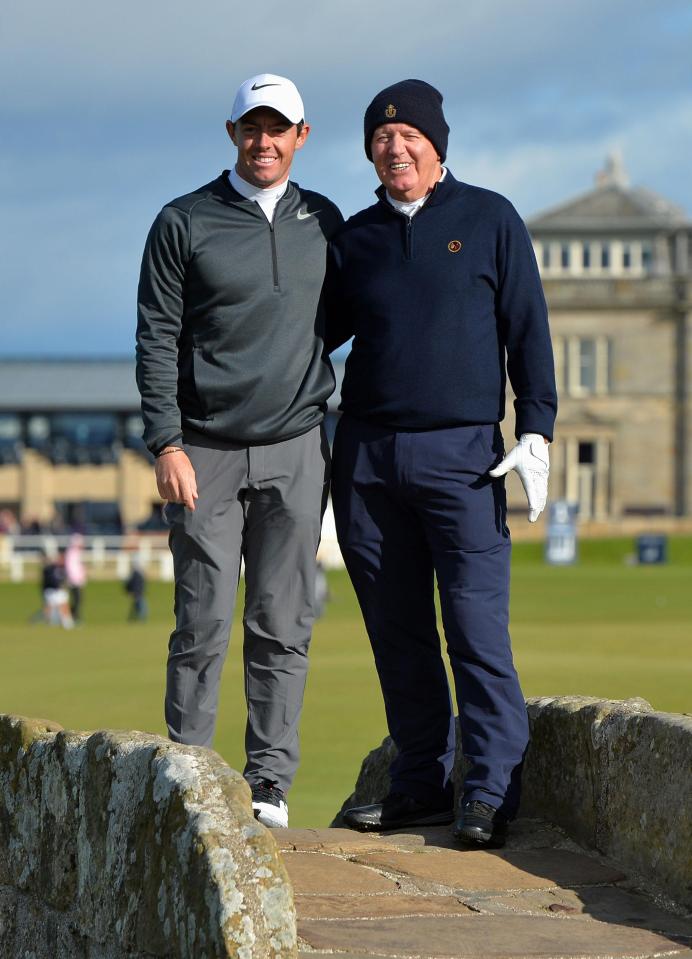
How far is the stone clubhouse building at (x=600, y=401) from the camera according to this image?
6762cm

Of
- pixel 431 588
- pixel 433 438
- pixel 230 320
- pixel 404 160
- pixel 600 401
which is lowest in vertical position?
pixel 431 588

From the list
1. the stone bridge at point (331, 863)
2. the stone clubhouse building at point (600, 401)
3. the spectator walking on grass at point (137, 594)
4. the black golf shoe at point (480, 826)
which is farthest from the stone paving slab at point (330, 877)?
the stone clubhouse building at point (600, 401)

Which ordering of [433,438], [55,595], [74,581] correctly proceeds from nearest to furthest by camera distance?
[433,438] → [55,595] → [74,581]

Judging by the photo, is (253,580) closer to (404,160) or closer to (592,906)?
(404,160)

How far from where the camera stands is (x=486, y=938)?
347 cm

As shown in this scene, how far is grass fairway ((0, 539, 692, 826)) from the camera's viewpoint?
12.8m

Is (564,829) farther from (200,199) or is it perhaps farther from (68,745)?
(200,199)

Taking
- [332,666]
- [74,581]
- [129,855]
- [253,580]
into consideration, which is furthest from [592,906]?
[74,581]

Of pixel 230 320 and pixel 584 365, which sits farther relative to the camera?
pixel 584 365

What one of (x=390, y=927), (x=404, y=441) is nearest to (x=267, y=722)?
(x=404, y=441)

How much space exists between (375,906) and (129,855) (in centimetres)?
60

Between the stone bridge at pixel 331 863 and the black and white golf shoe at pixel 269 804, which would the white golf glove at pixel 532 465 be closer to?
the stone bridge at pixel 331 863

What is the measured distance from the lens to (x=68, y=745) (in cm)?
388

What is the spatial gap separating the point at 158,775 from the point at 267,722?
1.66 m
